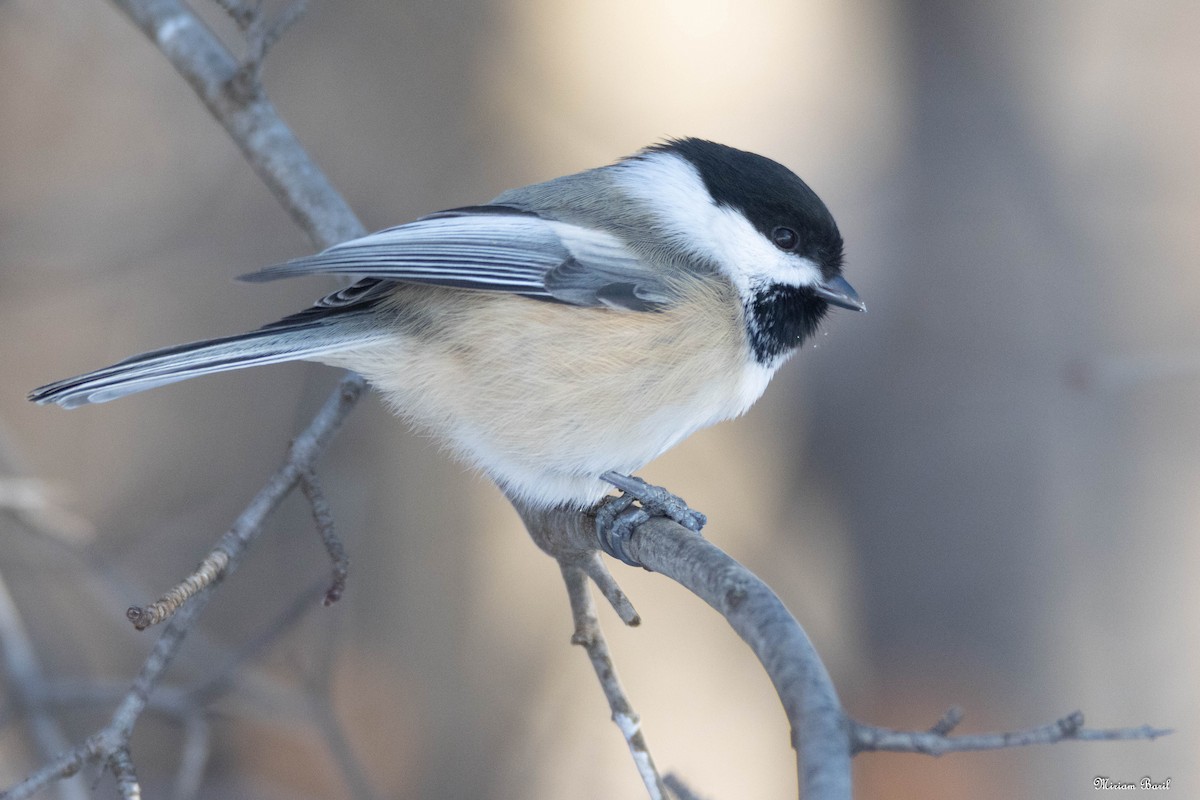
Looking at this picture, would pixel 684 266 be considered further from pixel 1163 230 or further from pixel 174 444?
pixel 174 444

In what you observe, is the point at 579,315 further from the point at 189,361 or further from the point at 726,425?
the point at 726,425

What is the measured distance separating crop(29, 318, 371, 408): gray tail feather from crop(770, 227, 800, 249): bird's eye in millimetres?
807

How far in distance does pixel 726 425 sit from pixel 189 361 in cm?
158

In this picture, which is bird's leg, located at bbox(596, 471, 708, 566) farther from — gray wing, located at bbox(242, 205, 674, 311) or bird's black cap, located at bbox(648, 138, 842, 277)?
bird's black cap, located at bbox(648, 138, 842, 277)

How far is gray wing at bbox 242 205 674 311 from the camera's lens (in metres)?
1.73

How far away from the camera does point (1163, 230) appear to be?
104 inches

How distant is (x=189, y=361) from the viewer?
1.56 meters

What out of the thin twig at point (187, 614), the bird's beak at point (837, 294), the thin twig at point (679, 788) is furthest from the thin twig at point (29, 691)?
the bird's beak at point (837, 294)

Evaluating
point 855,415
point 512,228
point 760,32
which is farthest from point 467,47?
point 855,415

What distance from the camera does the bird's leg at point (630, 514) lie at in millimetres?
1635

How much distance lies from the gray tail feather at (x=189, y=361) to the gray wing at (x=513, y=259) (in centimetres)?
15

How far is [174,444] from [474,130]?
4.04 ft

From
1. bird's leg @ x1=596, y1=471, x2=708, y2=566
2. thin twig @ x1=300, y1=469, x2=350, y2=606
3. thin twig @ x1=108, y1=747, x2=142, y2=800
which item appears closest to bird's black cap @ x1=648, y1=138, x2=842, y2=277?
bird's leg @ x1=596, y1=471, x2=708, y2=566

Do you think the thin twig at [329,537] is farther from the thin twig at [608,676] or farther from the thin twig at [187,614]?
the thin twig at [608,676]
